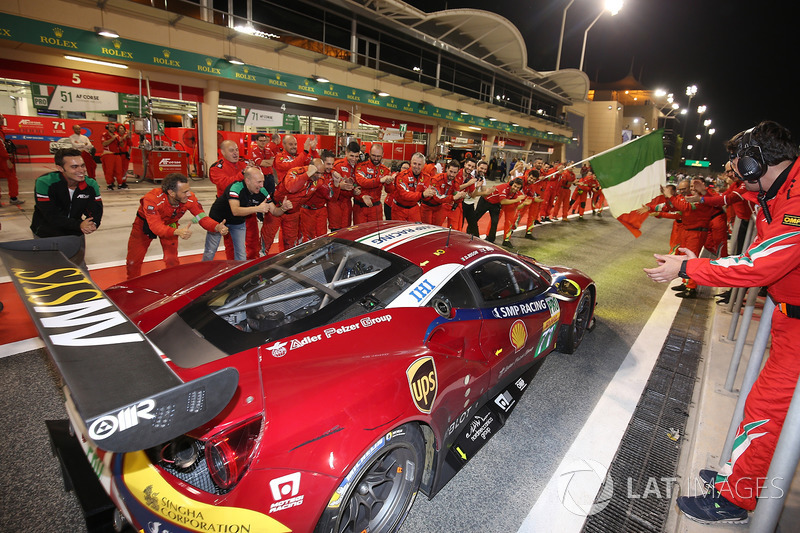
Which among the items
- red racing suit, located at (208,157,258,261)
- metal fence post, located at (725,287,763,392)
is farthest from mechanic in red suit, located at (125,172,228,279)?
metal fence post, located at (725,287,763,392)

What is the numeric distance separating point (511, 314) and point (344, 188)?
459 centimetres

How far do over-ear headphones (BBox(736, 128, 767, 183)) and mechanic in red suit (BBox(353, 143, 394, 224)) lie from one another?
5.41 m

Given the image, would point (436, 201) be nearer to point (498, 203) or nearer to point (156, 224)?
point (498, 203)

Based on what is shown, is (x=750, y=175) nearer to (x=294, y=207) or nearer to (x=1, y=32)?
(x=294, y=207)

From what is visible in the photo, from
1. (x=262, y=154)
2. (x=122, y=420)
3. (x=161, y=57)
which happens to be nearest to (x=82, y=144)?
(x=161, y=57)

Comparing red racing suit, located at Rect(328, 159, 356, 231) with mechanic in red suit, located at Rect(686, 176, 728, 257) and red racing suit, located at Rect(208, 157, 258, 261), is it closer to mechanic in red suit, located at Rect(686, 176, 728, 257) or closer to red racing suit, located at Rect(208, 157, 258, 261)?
red racing suit, located at Rect(208, 157, 258, 261)

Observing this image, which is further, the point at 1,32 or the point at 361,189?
the point at 1,32

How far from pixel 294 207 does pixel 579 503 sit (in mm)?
5026

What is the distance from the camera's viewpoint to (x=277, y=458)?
60.0 inches

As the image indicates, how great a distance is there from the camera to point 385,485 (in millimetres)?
2061

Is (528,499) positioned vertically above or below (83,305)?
below

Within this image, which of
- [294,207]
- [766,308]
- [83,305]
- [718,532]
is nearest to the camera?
[83,305]

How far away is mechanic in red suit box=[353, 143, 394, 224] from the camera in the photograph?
7.15 m

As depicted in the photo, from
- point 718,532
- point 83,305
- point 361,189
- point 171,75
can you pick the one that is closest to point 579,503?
point 718,532
